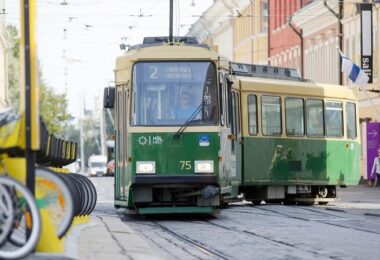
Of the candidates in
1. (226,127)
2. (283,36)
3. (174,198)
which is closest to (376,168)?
(226,127)

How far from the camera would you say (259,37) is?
92.8 metres

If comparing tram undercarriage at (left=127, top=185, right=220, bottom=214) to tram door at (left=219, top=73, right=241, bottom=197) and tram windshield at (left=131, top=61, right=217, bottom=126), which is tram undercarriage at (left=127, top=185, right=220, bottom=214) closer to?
tram door at (left=219, top=73, right=241, bottom=197)

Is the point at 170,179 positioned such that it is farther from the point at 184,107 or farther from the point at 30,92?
the point at 30,92

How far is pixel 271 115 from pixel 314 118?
1682 millimetres

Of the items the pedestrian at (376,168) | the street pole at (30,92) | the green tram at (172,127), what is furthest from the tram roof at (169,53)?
the pedestrian at (376,168)

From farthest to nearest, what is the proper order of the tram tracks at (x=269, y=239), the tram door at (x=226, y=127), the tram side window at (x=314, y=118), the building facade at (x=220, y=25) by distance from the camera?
the building facade at (x=220, y=25), the tram side window at (x=314, y=118), the tram door at (x=226, y=127), the tram tracks at (x=269, y=239)

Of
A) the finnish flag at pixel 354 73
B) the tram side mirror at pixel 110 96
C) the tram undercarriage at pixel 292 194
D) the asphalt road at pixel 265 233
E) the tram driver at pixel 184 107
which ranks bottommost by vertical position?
the asphalt road at pixel 265 233

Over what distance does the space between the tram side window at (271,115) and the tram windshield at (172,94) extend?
838cm

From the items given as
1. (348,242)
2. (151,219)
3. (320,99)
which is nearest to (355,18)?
(320,99)

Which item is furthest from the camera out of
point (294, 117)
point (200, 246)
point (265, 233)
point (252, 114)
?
point (294, 117)

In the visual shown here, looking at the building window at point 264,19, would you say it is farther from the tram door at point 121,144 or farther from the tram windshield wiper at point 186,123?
the tram windshield wiper at point 186,123

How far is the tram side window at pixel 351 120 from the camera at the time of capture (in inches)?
1458

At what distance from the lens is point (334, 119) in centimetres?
3653

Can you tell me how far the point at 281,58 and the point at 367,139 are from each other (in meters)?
29.6
